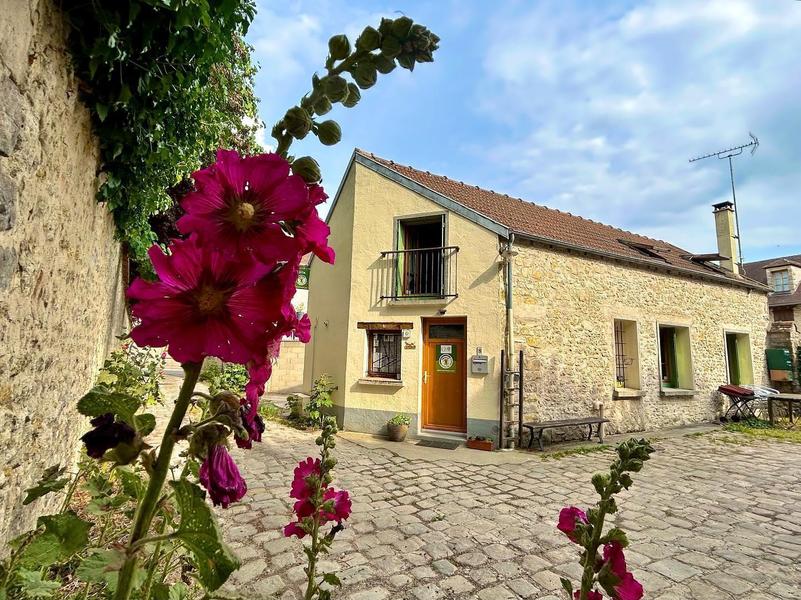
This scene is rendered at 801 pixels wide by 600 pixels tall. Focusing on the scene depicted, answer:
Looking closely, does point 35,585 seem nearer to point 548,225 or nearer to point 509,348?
point 509,348

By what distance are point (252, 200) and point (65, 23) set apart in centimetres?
203

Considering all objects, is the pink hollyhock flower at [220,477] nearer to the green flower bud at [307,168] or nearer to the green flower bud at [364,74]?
the green flower bud at [307,168]

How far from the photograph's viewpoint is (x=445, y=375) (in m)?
8.79

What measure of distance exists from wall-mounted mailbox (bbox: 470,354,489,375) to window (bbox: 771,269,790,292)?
1477cm

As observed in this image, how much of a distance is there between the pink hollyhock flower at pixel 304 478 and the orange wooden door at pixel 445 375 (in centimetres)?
724

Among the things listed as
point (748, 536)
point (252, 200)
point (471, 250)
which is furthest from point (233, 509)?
point (471, 250)

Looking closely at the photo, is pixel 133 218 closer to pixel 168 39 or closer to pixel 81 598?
pixel 168 39

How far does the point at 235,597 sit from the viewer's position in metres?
0.72

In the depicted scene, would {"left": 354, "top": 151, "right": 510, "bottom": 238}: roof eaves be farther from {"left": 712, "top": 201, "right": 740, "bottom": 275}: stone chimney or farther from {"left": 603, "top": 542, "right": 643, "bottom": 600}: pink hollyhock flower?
{"left": 712, "top": 201, "right": 740, "bottom": 275}: stone chimney

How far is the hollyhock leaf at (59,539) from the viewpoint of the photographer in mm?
704

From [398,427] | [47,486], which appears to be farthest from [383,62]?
[398,427]

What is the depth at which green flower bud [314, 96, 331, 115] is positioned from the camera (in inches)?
30.2

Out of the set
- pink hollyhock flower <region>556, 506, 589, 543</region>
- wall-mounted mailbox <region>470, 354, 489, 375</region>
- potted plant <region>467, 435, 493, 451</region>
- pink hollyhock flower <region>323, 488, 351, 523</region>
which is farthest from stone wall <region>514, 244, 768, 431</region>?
pink hollyhock flower <region>556, 506, 589, 543</region>

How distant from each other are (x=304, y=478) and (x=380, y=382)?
7.38 m
